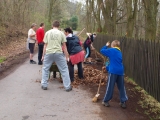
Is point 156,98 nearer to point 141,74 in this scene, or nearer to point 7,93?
point 141,74

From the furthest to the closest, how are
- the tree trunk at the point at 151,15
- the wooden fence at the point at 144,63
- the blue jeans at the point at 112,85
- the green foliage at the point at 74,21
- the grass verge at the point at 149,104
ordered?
the green foliage at the point at 74,21 < the tree trunk at the point at 151,15 < the wooden fence at the point at 144,63 < the blue jeans at the point at 112,85 < the grass verge at the point at 149,104

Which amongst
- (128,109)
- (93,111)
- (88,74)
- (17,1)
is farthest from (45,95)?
(17,1)

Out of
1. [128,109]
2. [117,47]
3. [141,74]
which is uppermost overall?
[117,47]

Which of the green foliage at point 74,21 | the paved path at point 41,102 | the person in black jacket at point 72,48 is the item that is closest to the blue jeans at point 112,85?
the paved path at point 41,102

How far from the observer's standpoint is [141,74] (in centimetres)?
911

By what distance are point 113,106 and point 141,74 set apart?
2801 mm

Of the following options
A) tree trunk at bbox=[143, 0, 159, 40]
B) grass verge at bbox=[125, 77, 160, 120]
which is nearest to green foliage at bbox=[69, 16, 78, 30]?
tree trunk at bbox=[143, 0, 159, 40]

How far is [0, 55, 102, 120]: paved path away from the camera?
227 inches

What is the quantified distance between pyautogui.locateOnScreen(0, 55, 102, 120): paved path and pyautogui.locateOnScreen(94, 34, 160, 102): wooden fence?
1989mm

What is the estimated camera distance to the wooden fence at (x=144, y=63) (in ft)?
24.7

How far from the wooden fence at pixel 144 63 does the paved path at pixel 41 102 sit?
78.3 inches

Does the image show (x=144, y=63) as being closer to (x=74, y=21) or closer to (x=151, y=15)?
(x=151, y=15)

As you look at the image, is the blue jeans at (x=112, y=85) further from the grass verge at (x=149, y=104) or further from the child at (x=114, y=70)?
the grass verge at (x=149, y=104)

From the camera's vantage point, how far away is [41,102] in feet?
22.1
